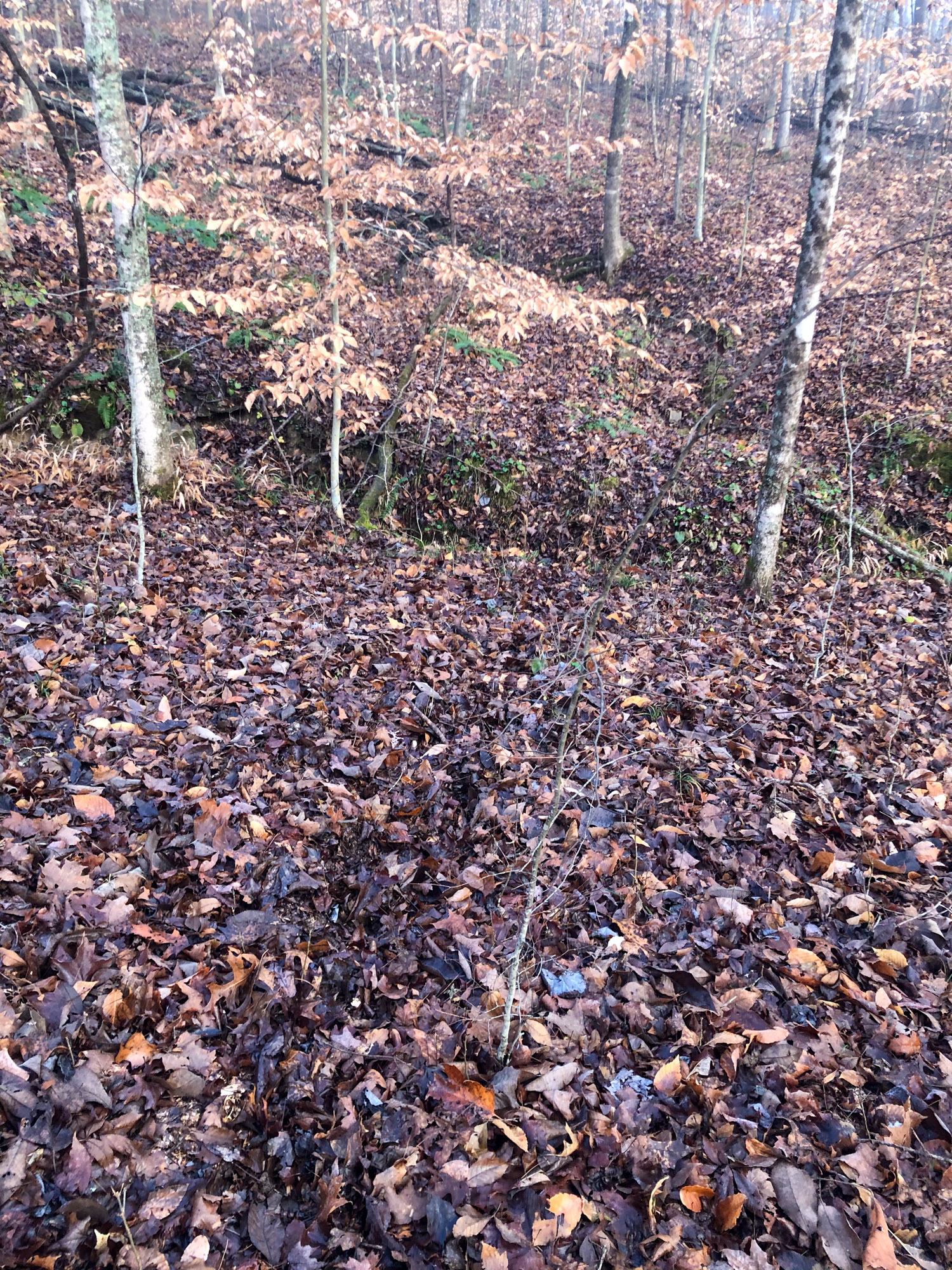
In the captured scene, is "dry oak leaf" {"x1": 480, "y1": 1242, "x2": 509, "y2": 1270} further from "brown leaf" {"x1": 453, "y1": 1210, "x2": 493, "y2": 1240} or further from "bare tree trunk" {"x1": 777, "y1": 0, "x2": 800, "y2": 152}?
"bare tree trunk" {"x1": 777, "y1": 0, "x2": 800, "y2": 152}

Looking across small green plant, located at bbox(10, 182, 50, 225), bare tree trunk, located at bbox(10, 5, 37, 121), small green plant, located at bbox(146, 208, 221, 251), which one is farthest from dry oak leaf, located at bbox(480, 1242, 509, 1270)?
small green plant, located at bbox(10, 182, 50, 225)

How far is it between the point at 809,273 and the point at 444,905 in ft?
19.5

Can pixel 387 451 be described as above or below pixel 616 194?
below

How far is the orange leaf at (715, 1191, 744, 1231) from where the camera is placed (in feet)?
7.70

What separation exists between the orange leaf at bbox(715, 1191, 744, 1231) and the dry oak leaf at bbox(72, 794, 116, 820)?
3194 mm

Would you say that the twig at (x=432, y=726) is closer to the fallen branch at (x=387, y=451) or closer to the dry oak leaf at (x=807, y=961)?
the dry oak leaf at (x=807, y=961)

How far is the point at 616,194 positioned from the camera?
13.9 metres

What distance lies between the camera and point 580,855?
386cm

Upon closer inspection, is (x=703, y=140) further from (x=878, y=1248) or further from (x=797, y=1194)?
(x=878, y=1248)

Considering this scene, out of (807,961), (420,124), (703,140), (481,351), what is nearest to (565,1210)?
(807,961)

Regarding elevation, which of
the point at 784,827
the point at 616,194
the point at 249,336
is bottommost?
the point at 784,827

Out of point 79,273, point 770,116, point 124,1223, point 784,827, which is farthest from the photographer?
point 770,116

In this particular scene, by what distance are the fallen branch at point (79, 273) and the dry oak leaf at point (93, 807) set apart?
4538 mm

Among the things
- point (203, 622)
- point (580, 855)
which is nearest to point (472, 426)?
point (203, 622)
